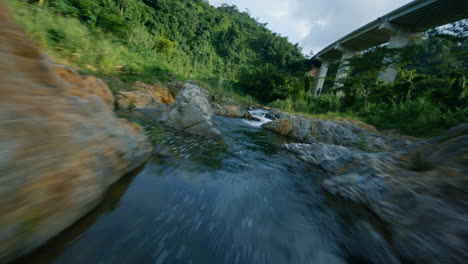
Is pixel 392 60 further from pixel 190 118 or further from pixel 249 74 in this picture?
pixel 249 74

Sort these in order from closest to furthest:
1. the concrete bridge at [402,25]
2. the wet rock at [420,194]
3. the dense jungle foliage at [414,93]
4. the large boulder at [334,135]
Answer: the wet rock at [420,194]
the large boulder at [334,135]
the dense jungle foliage at [414,93]
the concrete bridge at [402,25]

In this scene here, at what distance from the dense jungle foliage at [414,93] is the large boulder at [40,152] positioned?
10.0 metres

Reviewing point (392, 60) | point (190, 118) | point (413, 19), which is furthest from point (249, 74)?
point (190, 118)

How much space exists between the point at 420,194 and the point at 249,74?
91.2ft

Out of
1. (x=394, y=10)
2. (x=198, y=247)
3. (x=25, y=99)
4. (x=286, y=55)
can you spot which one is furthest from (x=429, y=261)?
(x=286, y=55)

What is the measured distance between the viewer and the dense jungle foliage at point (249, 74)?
6.20 m

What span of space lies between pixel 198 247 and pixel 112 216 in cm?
73

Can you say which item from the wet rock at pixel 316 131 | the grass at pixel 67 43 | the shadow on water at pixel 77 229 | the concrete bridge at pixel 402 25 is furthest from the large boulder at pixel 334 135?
the concrete bridge at pixel 402 25

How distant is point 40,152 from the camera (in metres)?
1.00

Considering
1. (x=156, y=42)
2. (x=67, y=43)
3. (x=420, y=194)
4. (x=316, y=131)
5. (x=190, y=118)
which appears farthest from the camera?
(x=156, y=42)

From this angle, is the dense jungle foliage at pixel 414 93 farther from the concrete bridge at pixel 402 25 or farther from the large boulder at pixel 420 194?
the large boulder at pixel 420 194

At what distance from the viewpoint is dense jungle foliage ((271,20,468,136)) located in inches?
278

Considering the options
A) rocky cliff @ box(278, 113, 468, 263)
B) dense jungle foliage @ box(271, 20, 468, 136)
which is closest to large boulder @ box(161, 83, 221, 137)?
rocky cliff @ box(278, 113, 468, 263)

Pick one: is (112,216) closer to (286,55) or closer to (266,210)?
(266,210)
